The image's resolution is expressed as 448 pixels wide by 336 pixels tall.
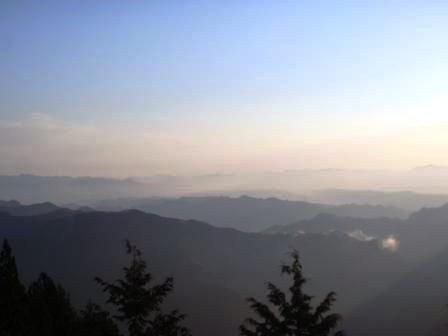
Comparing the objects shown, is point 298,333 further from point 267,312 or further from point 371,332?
point 371,332

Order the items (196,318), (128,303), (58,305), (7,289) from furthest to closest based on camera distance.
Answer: (196,318) < (58,305) < (7,289) < (128,303)

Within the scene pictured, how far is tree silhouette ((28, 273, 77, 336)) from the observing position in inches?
1411

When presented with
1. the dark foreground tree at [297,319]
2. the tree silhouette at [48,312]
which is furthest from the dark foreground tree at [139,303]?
the tree silhouette at [48,312]

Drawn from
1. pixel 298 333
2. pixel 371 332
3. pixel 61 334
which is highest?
pixel 298 333

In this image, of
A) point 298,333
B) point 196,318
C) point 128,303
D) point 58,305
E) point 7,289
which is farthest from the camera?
point 196,318

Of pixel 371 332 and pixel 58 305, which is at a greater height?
pixel 58 305

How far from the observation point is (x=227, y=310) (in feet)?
648

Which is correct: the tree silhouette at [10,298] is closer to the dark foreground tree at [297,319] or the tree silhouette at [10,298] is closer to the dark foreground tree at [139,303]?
the dark foreground tree at [139,303]

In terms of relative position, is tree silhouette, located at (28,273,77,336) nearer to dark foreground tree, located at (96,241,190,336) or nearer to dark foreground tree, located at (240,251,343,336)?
dark foreground tree, located at (96,241,190,336)

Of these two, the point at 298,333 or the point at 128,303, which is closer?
the point at 298,333

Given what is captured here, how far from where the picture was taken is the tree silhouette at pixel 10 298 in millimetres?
34062

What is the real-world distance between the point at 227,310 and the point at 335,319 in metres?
187

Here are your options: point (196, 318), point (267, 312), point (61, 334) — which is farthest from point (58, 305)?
point (196, 318)

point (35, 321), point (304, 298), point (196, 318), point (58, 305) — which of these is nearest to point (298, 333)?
point (304, 298)
